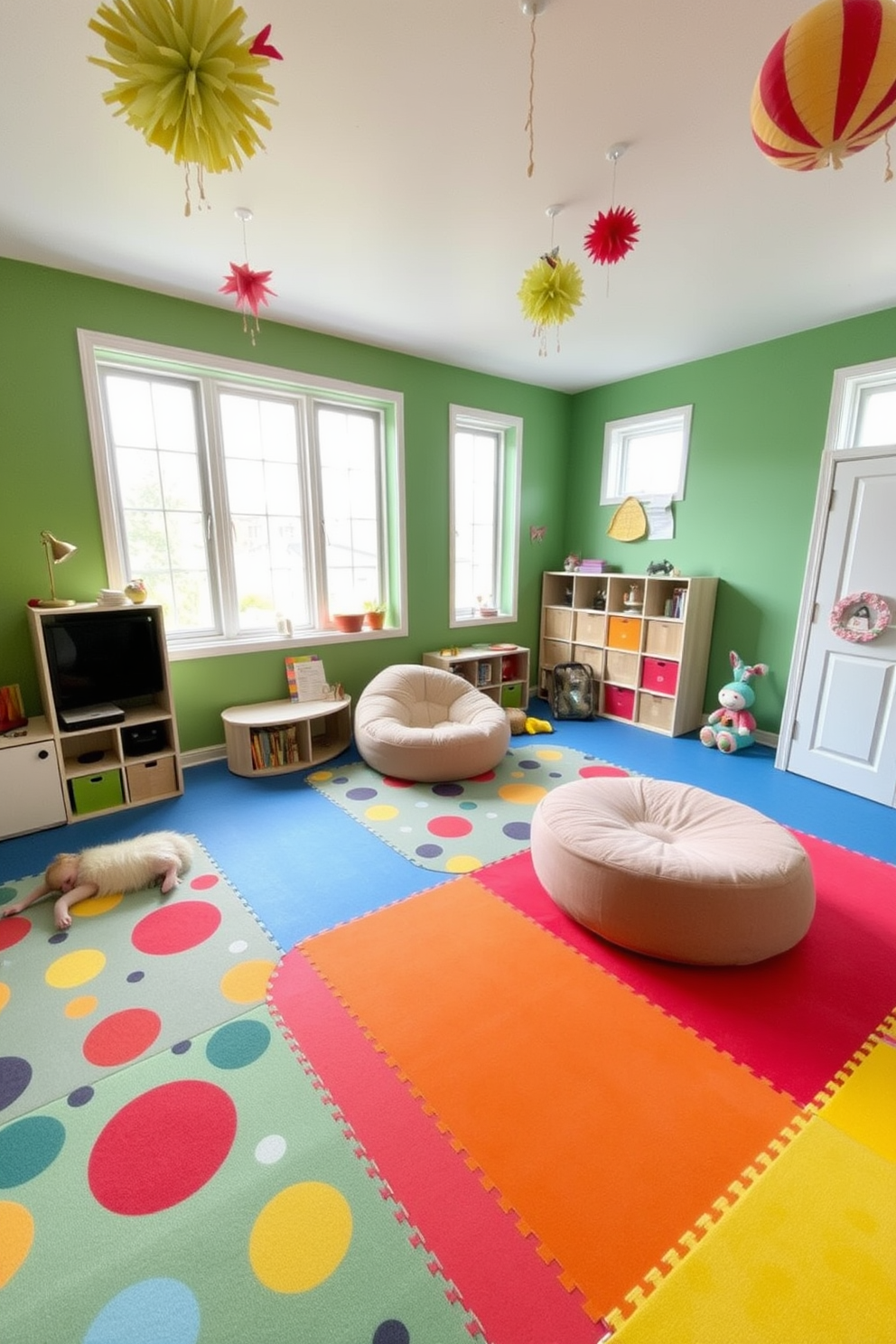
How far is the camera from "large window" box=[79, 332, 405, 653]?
3238mm

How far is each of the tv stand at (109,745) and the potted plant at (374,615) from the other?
5.07ft

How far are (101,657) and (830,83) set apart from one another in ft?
11.3

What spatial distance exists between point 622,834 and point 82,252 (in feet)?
12.1

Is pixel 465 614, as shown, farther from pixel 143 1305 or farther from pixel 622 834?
pixel 143 1305

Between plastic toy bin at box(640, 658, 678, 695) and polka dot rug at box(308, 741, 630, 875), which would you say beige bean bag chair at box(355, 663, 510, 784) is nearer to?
polka dot rug at box(308, 741, 630, 875)

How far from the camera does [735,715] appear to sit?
4023 millimetres

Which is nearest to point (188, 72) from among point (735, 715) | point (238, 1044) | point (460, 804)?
point (238, 1044)

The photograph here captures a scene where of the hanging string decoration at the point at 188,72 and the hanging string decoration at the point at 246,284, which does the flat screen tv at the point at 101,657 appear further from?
the hanging string decoration at the point at 188,72

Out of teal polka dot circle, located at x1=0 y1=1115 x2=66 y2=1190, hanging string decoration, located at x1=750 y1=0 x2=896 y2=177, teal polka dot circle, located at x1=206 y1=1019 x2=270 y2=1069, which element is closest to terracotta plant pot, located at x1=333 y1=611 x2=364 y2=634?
teal polka dot circle, located at x1=206 y1=1019 x2=270 y2=1069

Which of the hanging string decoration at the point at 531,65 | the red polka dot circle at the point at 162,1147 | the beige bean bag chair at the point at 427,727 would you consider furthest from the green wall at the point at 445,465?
the red polka dot circle at the point at 162,1147

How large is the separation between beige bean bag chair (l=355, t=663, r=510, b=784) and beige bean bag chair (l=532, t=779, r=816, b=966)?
1.10 metres

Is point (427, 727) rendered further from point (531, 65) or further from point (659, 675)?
point (531, 65)

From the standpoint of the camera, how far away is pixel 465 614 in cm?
501

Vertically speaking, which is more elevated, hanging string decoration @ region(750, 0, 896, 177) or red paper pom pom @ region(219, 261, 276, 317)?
red paper pom pom @ region(219, 261, 276, 317)
